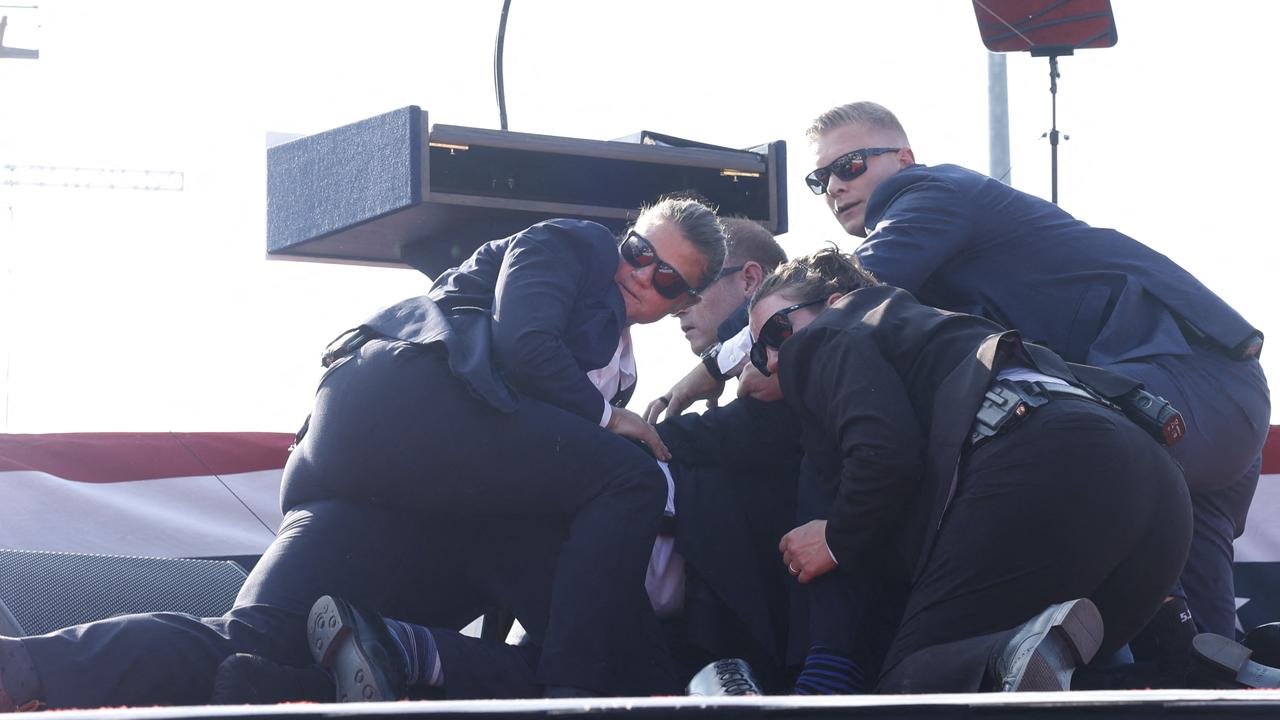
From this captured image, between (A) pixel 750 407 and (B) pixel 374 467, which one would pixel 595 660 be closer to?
(B) pixel 374 467

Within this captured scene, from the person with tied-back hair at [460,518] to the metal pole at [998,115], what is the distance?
3.65 meters

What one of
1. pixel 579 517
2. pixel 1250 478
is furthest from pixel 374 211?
pixel 1250 478

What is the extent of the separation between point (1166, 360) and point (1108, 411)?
0.45m

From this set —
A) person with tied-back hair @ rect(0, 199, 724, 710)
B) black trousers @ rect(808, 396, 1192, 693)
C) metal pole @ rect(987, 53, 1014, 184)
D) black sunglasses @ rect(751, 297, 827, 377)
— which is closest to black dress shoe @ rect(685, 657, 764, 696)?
person with tied-back hair @ rect(0, 199, 724, 710)

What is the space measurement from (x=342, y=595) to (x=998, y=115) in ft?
13.9

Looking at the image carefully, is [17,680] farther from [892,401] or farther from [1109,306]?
[1109,306]

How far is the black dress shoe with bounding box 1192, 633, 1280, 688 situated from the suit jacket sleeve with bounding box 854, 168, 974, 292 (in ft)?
2.43

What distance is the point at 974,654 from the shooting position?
1677mm

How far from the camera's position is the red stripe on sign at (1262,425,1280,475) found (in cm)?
351

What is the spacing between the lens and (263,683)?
1.65 m

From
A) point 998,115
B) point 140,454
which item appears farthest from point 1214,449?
point 998,115

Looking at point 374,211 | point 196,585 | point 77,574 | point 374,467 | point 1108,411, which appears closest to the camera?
point 1108,411

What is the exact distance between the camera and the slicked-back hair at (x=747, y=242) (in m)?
2.83

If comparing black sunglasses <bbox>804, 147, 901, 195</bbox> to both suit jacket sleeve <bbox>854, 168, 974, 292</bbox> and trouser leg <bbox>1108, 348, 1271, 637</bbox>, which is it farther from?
trouser leg <bbox>1108, 348, 1271, 637</bbox>
